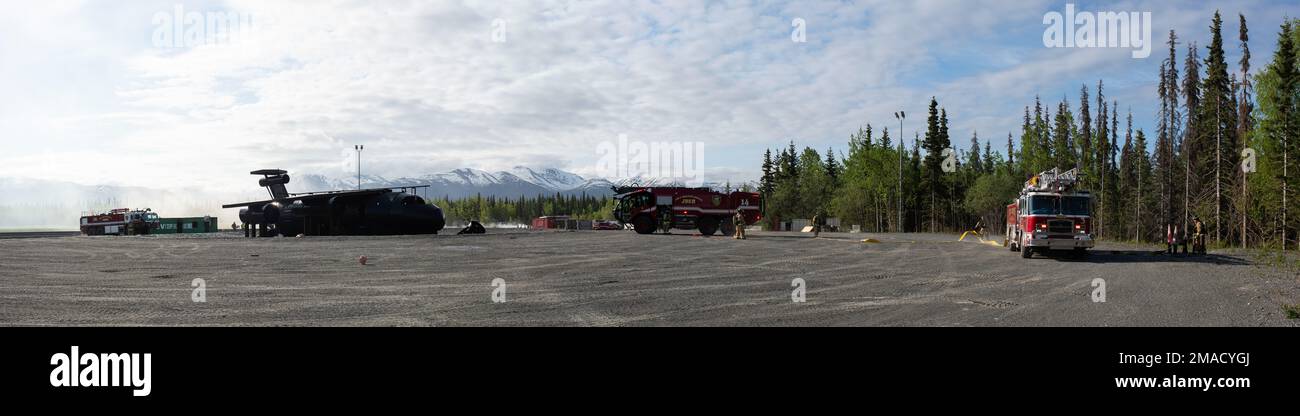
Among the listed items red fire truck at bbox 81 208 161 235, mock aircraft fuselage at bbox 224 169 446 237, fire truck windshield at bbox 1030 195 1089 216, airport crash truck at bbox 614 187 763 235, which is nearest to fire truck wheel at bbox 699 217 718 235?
airport crash truck at bbox 614 187 763 235

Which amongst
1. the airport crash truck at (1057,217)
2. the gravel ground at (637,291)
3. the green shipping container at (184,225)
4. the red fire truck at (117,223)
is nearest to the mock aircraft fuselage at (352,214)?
the gravel ground at (637,291)

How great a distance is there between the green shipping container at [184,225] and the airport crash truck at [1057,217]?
69.3 m

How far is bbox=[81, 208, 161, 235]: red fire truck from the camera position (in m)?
57.4

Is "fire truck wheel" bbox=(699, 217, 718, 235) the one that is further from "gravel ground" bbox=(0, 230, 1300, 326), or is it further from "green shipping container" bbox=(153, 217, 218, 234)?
"green shipping container" bbox=(153, 217, 218, 234)

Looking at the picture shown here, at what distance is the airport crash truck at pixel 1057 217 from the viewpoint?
72.1 feet

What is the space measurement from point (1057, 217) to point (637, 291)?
16.2m

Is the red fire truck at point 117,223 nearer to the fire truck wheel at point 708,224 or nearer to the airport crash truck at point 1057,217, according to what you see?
the fire truck wheel at point 708,224

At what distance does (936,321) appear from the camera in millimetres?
9477

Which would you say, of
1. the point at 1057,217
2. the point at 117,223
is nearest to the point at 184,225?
the point at 117,223

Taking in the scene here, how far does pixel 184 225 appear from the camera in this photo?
6819 cm

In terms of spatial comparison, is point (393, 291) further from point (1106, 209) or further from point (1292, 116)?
point (1106, 209)

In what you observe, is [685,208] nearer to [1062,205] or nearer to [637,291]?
[1062,205]

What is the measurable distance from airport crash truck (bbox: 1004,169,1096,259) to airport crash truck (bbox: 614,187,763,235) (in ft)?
62.2
